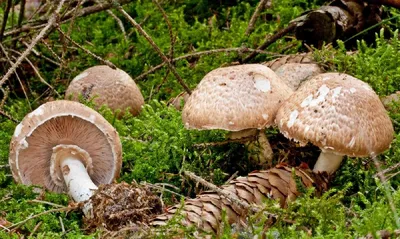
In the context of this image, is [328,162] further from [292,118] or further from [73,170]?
[73,170]

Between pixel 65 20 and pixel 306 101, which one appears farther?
pixel 65 20

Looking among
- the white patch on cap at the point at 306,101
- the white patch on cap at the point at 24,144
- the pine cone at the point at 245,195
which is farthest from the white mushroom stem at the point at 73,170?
the white patch on cap at the point at 306,101

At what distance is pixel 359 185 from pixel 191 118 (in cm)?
78

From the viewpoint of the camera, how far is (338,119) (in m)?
2.39

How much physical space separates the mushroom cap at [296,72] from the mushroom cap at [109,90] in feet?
3.08

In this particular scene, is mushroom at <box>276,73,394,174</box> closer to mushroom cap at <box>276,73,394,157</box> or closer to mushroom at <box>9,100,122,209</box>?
mushroom cap at <box>276,73,394,157</box>

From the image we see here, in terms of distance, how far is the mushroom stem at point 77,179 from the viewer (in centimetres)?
280

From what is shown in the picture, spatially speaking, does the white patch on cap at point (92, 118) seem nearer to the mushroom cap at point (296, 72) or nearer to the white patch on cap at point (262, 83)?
the white patch on cap at point (262, 83)

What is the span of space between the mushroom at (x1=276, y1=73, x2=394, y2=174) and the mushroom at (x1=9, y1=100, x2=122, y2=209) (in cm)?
84

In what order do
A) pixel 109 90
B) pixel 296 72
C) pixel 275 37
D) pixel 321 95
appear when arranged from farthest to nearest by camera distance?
pixel 275 37 → pixel 109 90 → pixel 296 72 → pixel 321 95

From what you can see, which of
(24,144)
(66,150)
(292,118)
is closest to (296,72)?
(292,118)

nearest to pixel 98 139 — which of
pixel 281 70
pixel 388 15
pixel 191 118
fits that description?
pixel 191 118

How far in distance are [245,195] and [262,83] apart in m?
0.50

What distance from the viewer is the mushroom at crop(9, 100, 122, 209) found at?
9.09 feet
